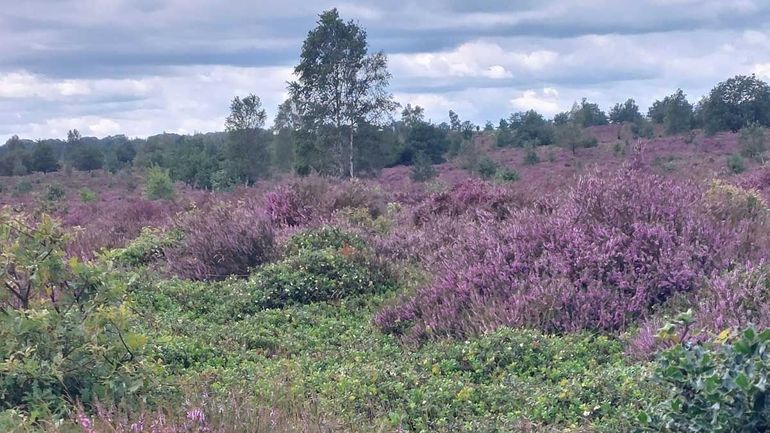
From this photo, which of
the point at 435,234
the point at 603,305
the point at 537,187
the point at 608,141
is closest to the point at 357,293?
the point at 435,234

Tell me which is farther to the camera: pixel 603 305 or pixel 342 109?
pixel 342 109

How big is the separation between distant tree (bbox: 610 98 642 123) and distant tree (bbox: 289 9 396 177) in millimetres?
37725

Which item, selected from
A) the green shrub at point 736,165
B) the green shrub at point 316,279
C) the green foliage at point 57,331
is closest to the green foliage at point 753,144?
the green shrub at point 736,165

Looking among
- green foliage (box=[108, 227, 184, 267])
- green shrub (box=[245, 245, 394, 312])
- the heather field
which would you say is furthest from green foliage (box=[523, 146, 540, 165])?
green shrub (box=[245, 245, 394, 312])

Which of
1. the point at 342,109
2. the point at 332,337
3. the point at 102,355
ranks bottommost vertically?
the point at 332,337

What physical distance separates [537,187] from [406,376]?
363 inches

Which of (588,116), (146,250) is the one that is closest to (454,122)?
(588,116)

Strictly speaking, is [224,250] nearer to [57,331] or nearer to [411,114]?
[57,331]

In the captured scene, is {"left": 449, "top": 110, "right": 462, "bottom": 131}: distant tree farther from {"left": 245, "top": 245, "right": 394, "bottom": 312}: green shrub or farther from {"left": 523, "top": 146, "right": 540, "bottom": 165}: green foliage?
{"left": 245, "top": 245, "right": 394, "bottom": 312}: green shrub

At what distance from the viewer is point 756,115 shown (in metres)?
50.6

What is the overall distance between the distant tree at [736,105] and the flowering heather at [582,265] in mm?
44444

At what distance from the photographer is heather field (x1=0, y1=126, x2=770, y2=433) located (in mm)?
4469

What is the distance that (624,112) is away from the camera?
223ft

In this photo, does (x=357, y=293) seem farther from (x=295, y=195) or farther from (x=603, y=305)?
(x=295, y=195)
